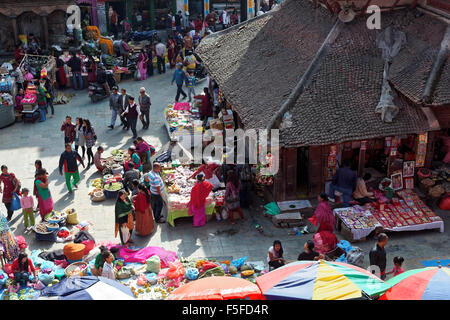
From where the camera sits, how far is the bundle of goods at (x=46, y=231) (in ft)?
46.6

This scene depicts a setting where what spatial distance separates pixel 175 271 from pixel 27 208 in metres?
4.44

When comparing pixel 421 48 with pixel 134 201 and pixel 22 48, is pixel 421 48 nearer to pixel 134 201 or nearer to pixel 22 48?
pixel 134 201

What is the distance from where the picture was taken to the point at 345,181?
15.0 meters

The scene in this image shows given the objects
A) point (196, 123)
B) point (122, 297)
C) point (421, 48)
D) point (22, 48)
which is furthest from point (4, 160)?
point (421, 48)

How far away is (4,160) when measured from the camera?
62.1 ft

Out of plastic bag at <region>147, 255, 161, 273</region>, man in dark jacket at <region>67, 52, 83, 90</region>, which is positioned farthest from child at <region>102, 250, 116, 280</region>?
man in dark jacket at <region>67, 52, 83, 90</region>

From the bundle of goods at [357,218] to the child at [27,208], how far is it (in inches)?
300

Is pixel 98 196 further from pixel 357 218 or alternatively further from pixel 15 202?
pixel 357 218

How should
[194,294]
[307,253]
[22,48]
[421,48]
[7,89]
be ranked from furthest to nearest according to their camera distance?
[22,48], [7,89], [421,48], [307,253], [194,294]

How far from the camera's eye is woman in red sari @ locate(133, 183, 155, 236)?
14.3 m

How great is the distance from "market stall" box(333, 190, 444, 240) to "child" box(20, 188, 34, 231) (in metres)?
7.55

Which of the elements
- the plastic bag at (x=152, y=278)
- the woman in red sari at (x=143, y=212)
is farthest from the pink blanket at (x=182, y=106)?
the plastic bag at (x=152, y=278)

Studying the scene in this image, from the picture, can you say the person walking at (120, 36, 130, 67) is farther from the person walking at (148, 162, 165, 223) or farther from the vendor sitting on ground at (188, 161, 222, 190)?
the person walking at (148, 162, 165, 223)

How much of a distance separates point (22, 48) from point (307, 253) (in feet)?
64.2
